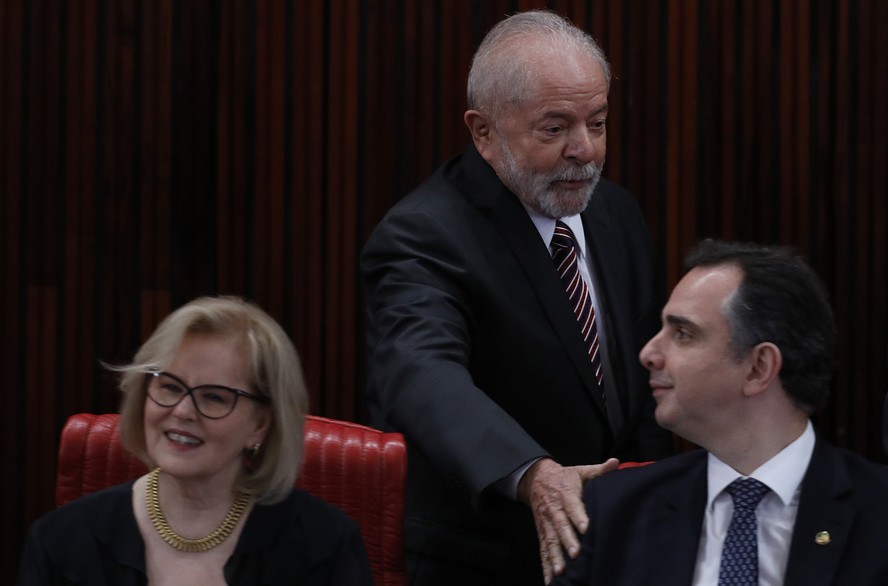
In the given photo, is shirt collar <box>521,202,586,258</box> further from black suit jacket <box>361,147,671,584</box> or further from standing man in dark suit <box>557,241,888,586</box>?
standing man in dark suit <box>557,241,888,586</box>

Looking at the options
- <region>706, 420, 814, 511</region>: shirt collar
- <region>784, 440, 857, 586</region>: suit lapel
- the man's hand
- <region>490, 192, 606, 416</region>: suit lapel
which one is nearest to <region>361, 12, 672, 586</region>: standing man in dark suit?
<region>490, 192, 606, 416</region>: suit lapel

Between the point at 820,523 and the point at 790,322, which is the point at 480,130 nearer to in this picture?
the point at 790,322

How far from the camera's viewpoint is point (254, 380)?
78.5 inches

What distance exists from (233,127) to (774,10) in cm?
119

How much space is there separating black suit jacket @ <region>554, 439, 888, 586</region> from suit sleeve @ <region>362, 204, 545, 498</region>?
0.45 ft

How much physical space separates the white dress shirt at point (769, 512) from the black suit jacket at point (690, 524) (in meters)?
0.02

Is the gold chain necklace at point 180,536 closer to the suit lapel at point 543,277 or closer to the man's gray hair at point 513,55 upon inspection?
the suit lapel at point 543,277

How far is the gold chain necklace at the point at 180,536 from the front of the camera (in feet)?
Result: 6.46

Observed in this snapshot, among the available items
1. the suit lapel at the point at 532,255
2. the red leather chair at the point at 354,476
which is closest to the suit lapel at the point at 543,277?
the suit lapel at the point at 532,255

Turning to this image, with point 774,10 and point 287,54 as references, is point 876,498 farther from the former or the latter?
point 287,54

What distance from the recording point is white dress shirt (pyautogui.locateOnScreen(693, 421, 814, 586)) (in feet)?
6.16

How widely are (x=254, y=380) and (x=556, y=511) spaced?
447 millimetres

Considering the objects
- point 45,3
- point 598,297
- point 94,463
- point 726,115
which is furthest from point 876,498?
point 45,3

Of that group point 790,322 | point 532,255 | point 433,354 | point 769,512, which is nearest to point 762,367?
point 790,322
